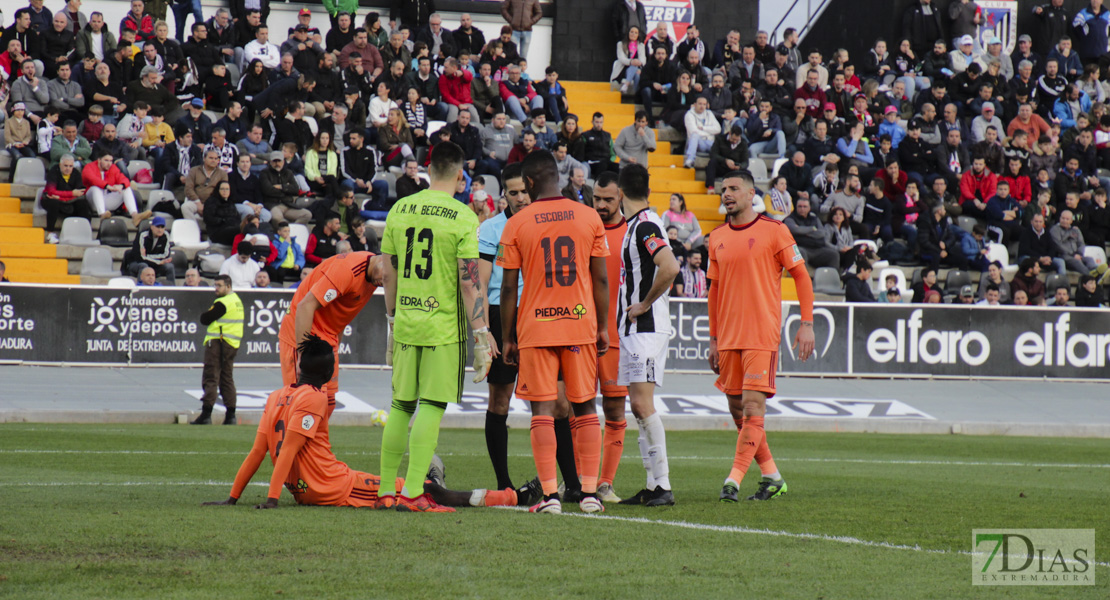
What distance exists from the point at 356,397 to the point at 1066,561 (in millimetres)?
13713

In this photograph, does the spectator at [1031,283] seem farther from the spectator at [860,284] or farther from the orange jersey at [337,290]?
the orange jersey at [337,290]

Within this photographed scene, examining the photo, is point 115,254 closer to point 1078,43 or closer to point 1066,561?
point 1066,561

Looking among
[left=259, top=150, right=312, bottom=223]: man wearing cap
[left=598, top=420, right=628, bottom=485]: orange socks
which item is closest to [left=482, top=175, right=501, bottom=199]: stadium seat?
[left=259, top=150, right=312, bottom=223]: man wearing cap

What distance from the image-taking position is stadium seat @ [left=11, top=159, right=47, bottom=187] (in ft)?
71.8

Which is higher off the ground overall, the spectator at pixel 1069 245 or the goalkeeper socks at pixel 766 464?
the spectator at pixel 1069 245

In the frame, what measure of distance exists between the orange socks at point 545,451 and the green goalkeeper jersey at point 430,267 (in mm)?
747

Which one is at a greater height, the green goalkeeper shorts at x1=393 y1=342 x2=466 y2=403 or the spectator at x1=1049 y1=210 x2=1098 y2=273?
the spectator at x1=1049 y1=210 x2=1098 y2=273

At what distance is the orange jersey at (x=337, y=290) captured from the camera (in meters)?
8.05

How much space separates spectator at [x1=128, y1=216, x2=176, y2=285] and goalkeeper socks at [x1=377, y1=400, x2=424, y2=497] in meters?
14.0

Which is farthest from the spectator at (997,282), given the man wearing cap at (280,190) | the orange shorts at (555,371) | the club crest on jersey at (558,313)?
the club crest on jersey at (558,313)

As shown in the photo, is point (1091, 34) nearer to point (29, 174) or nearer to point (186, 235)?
point (186, 235)

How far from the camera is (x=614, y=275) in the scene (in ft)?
27.8

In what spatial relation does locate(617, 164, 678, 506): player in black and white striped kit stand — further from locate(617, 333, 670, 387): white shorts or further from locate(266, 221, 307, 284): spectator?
locate(266, 221, 307, 284): spectator

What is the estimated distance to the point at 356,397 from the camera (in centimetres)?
1841
